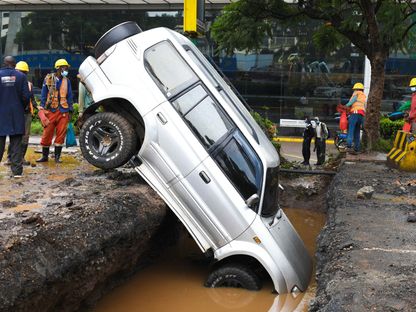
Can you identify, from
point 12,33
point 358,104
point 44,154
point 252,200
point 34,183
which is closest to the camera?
point 252,200

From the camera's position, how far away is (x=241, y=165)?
6391 mm

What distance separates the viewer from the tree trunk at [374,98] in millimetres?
12453

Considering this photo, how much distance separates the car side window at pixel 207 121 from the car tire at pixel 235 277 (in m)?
1.39

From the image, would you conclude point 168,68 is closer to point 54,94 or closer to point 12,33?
point 54,94

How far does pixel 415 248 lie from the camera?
215 inches

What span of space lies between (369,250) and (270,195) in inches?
57.9

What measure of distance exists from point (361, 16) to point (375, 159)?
10.4ft

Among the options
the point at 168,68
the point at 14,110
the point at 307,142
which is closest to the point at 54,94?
the point at 14,110

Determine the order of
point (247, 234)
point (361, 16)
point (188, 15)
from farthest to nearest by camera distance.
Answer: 1. point (361, 16)
2. point (188, 15)
3. point (247, 234)

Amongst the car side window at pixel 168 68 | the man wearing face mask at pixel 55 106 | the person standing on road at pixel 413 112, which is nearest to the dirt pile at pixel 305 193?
the person standing on road at pixel 413 112

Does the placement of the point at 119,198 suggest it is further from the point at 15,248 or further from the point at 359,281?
the point at 359,281

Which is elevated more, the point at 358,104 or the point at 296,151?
the point at 358,104

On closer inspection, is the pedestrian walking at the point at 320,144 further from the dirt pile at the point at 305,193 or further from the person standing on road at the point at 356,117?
the dirt pile at the point at 305,193

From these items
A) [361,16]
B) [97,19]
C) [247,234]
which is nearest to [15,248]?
[247,234]
